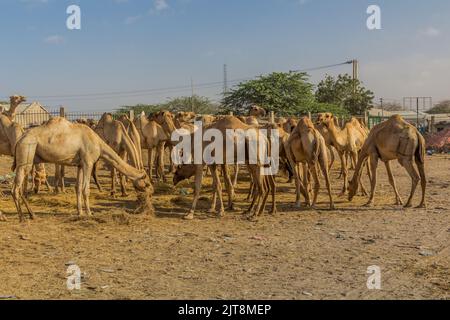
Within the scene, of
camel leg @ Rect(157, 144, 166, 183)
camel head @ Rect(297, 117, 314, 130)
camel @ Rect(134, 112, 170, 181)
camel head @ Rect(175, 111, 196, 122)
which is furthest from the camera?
camel head @ Rect(175, 111, 196, 122)

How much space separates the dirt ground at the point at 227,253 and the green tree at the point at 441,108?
67013 millimetres

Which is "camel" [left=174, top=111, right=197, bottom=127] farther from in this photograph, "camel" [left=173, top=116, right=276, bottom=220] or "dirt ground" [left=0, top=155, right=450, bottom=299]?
"camel" [left=173, top=116, right=276, bottom=220]

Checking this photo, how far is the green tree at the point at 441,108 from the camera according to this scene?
7354 centimetres

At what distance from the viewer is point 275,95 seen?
139 feet

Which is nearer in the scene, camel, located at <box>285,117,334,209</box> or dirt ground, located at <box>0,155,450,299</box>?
dirt ground, located at <box>0,155,450,299</box>

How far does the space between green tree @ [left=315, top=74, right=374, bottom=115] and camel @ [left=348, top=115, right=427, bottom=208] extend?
39992 millimetres

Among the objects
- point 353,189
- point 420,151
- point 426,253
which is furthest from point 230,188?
point 426,253

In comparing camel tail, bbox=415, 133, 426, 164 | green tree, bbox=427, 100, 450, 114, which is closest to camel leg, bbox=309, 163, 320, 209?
camel tail, bbox=415, 133, 426, 164

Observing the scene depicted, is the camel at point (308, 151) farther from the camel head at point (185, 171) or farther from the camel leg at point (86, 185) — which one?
the camel leg at point (86, 185)

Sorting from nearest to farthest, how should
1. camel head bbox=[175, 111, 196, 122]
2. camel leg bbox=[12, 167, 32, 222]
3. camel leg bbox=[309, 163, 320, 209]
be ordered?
camel leg bbox=[12, 167, 32, 222], camel leg bbox=[309, 163, 320, 209], camel head bbox=[175, 111, 196, 122]

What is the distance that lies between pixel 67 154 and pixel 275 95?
33.3m

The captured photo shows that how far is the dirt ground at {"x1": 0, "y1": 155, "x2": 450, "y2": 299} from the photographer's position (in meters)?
5.91

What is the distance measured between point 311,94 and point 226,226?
36.1 meters

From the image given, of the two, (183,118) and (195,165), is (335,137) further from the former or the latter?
(183,118)
